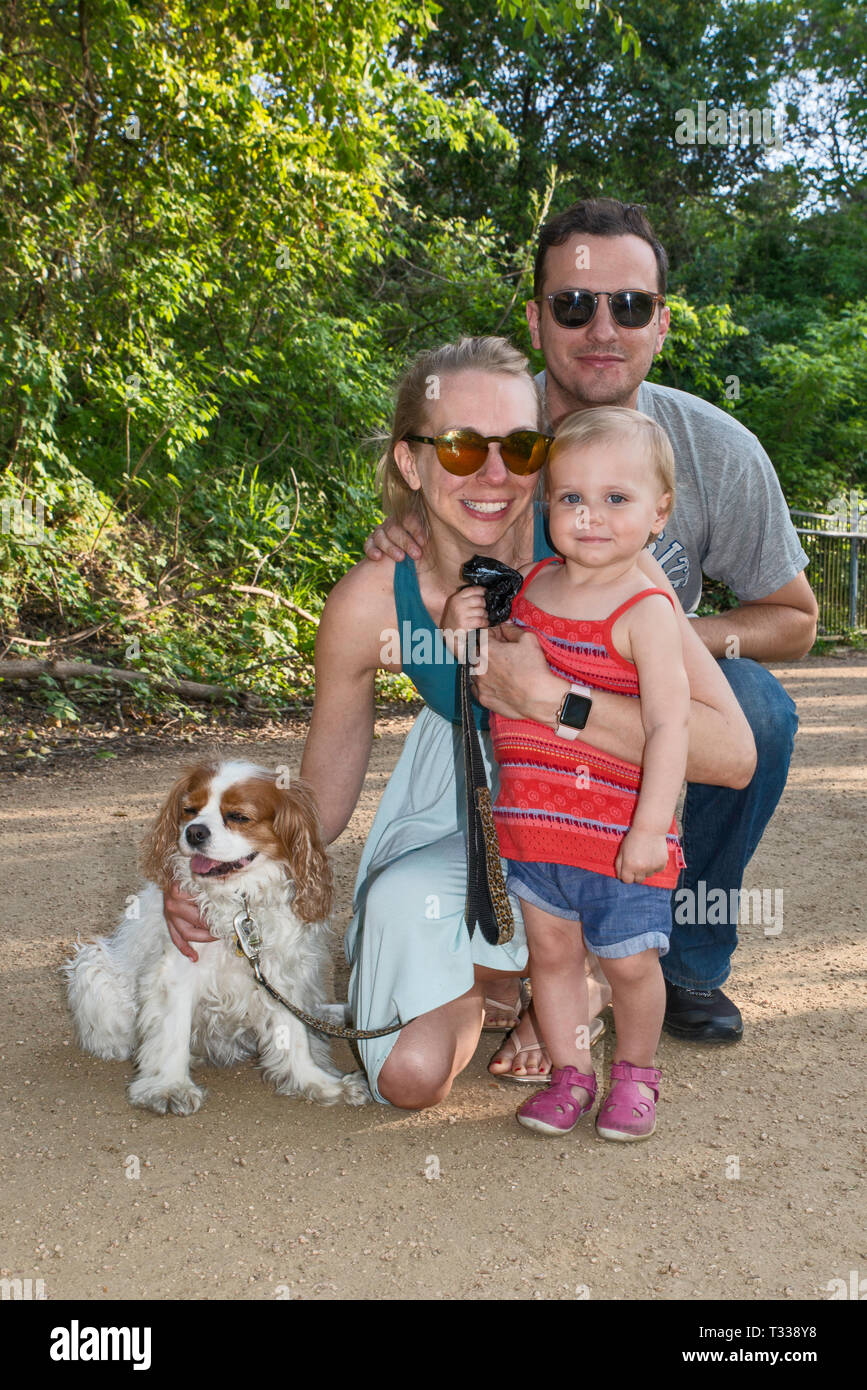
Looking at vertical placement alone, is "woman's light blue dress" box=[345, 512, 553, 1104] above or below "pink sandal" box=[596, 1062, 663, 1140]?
above

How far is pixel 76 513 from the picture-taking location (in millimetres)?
9289

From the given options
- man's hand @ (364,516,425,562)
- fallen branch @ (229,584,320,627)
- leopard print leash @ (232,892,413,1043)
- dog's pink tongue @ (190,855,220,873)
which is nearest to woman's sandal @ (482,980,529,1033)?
leopard print leash @ (232,892,413,1043)

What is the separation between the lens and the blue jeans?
3.63m

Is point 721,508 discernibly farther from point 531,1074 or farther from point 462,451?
point 531,1074

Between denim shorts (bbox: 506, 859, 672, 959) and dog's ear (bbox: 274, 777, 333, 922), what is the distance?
65 centimetres

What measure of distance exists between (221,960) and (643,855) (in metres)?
1.28

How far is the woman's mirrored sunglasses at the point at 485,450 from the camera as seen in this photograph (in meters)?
3.03

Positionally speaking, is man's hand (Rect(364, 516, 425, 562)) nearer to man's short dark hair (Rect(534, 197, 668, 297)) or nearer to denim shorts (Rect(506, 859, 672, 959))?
denim shorts (Rect(506, 859, 672, 959))

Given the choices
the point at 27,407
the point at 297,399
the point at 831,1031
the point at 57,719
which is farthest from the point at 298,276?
the point at 831,1031

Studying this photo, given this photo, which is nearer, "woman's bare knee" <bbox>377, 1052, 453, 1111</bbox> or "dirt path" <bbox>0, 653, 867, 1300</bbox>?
"dirt path" <bbox>0, 653, 867, 1300</bbox>

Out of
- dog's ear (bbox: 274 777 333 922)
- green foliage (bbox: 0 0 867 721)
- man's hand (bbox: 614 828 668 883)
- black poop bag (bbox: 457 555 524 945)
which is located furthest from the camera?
green foliage (bbox: 0 0 867 721)

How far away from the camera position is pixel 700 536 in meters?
3.87

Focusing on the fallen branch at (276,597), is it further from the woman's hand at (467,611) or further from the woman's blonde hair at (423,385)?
the woman's hand at (467,611)

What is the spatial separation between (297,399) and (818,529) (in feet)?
25.8
